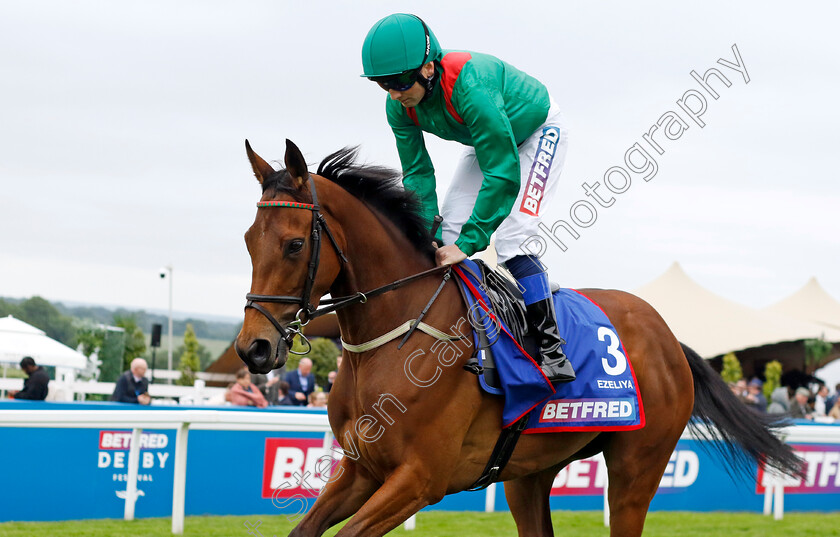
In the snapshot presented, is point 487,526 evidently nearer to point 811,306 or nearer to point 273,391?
point 273,391

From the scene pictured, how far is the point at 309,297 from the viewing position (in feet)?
10.7

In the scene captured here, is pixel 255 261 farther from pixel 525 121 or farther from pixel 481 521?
pixel 481 521

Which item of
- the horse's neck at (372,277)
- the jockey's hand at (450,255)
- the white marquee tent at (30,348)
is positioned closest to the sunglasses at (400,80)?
the horse's neck at (372,277)

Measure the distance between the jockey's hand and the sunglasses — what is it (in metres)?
0.66

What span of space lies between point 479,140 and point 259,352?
1215 mm

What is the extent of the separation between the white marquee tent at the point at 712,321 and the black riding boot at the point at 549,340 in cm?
1912

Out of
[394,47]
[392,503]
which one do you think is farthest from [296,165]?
[392,503]

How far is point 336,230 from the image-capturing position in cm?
346

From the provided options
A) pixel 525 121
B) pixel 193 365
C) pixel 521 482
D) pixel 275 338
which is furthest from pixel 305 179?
pixel 193 365

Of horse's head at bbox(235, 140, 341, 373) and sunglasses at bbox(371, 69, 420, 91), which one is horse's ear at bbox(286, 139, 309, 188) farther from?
sunglasses at bbox(371, 69, 420, 91)

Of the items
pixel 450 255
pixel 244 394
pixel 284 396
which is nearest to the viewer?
pixel 450 255

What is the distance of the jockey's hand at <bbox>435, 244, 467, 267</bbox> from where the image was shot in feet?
12.0

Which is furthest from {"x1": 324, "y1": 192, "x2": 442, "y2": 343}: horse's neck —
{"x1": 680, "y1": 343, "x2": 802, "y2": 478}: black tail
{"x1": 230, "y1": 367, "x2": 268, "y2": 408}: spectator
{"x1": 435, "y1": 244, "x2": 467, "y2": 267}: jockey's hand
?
{"x1": 230, "y1": 367, "x2": 268, "y2": 408}: spectator

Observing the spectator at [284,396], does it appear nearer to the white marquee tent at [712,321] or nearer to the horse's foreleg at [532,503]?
the horse's foreleg at [532,503]
